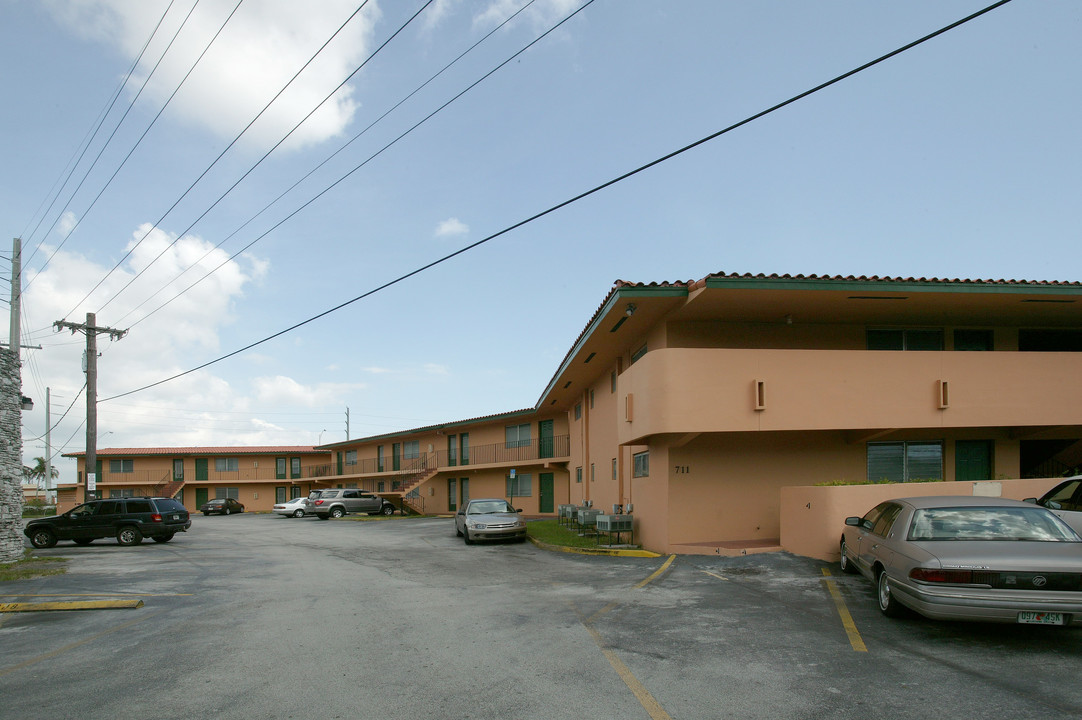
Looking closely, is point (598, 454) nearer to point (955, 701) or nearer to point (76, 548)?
point (76, 548)

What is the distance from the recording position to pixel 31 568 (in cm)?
1638

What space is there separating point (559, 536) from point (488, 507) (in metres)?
2.79

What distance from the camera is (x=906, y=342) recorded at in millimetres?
17906

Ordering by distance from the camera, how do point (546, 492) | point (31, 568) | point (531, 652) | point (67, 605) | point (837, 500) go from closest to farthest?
point (531, 652) < point (67, 605) < point (837, 500) < point (31, 568) < point (546, 492)

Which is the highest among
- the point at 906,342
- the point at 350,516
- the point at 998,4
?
the point at 998,4

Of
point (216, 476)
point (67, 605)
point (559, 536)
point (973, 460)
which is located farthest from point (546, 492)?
point (216, 476)

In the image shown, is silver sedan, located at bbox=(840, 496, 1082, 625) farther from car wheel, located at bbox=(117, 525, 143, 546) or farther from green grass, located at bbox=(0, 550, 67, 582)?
car wheel, located at bbox=(117, 525, 143, 546)

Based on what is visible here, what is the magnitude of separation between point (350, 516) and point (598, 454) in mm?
20801

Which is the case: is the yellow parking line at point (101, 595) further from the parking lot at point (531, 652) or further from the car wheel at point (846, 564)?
the car wheel at point (846, 564)

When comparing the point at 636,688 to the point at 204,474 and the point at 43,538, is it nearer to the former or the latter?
the point at 43,538

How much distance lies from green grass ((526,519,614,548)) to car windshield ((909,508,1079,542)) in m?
10.3

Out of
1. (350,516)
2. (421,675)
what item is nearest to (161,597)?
(421,675)

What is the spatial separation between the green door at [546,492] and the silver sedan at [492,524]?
13088 millimetres

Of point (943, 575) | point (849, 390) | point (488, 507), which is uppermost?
point (849, 390)
